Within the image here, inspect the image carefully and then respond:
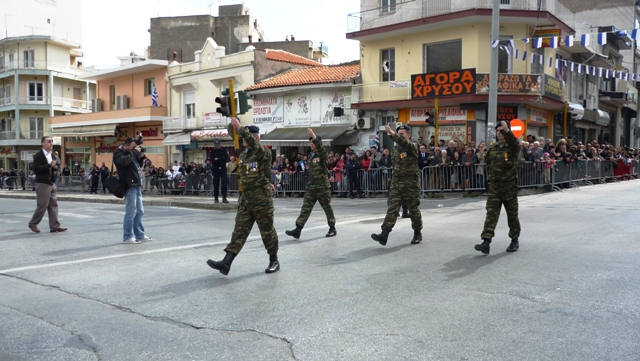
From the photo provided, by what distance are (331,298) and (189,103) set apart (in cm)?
3180

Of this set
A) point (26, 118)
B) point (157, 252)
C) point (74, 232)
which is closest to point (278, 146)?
point (74, 232)

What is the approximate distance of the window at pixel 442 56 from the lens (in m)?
23.7

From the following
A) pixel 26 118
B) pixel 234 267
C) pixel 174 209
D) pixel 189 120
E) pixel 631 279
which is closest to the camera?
pixel 631 279

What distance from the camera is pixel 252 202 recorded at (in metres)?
6.73

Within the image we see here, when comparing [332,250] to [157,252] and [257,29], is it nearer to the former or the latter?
[157,252]

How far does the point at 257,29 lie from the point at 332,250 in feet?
130

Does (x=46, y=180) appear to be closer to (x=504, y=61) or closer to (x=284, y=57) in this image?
(x=504, y=61)

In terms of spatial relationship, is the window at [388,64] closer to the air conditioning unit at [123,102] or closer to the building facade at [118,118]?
the building facade at [118,118]

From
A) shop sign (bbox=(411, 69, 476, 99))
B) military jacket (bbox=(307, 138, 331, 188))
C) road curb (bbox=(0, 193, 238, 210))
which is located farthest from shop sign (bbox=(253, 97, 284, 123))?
military jacket (bbox=(307, 138, 331, 188))

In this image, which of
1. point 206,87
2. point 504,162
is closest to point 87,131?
point 206,87

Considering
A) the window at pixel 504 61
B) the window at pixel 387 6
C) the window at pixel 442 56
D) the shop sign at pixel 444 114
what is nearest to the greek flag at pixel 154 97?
the window at pixel 387 6

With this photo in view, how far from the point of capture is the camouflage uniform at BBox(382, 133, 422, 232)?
881 centimetres

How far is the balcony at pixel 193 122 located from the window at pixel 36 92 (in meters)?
22.5

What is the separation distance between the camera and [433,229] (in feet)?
34.6
